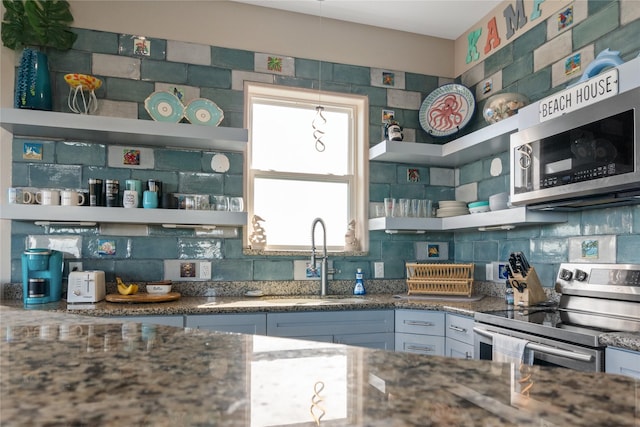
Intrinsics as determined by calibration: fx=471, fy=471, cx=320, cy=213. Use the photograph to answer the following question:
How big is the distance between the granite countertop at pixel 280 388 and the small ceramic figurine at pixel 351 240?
2760 millimetres

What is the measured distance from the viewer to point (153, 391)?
0.57 m

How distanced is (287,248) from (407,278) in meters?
0.94

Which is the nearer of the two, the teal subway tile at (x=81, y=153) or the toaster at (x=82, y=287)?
the toaster at (x=82, y=287)

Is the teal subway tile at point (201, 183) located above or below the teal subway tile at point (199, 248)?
above

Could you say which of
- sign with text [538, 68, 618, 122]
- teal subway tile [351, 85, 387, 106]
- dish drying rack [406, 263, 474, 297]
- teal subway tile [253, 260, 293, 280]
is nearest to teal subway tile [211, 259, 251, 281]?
teal subway tile [253, 260, 293, 280]

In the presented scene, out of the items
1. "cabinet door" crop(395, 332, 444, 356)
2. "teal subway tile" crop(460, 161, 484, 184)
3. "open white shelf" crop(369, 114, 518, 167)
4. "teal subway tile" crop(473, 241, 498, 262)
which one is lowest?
"cabinet door" crop(395, 332, 444, 356)

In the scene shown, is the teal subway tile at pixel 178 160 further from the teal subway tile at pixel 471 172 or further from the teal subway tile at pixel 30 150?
the teal subway tile at pixel 471 172

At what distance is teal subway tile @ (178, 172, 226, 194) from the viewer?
10.6 feet

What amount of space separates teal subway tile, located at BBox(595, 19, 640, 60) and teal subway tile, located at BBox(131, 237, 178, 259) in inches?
111

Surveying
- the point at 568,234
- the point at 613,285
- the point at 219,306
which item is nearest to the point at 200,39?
the point at 219,306

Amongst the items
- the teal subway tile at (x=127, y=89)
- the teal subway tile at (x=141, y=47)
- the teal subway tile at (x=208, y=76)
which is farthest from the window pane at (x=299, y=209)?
the teal subway tile at (x=141, y=47)

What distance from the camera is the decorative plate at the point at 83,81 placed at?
2857mm

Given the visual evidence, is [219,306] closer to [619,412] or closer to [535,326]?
[535,326]

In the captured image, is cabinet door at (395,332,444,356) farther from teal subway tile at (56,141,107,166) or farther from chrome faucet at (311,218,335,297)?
teal subway tile at (56,141,107,166)
